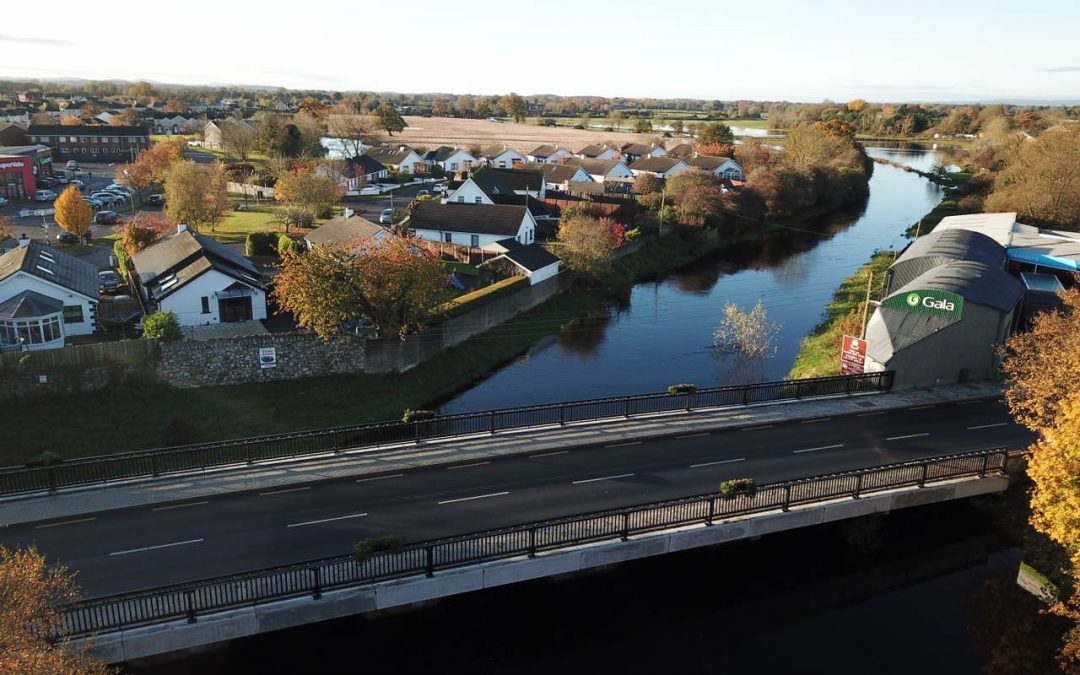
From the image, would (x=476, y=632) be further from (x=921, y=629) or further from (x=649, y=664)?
(x=921, y=629)

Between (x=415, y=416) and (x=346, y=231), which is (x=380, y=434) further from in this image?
(x=346, y=231)

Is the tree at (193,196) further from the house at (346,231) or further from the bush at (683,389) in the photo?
the bush at (683,389)

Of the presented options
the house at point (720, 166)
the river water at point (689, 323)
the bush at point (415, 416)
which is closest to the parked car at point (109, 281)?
the river water at point (689, 323)

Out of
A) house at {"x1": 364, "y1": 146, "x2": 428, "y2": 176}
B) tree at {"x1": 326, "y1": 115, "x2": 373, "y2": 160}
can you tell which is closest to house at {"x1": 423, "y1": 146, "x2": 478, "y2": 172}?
house at {"x1": 364, "y1": 146, "x2": 428, "y2": 176}

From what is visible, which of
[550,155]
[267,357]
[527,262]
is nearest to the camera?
[267,357]

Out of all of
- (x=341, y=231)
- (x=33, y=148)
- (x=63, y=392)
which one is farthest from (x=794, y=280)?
(x=33, y=148)

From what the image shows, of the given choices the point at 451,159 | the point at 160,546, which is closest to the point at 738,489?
the point at 160,546
